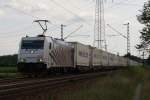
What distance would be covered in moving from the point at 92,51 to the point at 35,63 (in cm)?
2241

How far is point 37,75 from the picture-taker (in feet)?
104

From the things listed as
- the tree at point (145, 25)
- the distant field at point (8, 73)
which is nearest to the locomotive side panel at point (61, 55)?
the distant field at point (8, 73)

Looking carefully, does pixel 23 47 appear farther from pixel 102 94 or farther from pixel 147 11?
pixel 147 11

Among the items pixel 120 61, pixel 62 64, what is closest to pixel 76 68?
pixel 62 64

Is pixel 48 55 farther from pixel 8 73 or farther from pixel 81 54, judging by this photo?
pixel 8 73

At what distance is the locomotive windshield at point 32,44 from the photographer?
30.5m

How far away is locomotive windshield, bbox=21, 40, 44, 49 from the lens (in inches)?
1199

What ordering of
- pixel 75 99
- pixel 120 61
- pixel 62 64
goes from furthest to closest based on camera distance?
pixel 120 61
pixel 62 64
pixel 75 99

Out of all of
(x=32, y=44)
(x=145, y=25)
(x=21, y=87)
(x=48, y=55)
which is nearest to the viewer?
(x=21, y=87)

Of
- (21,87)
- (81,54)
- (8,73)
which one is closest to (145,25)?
(81,54)

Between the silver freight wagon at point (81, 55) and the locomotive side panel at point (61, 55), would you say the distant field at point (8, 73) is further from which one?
the silver freight wagon at point (81, 55)

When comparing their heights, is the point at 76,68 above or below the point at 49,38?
below

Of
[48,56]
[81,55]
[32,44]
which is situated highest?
[32,44]

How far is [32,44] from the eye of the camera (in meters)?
30.8
